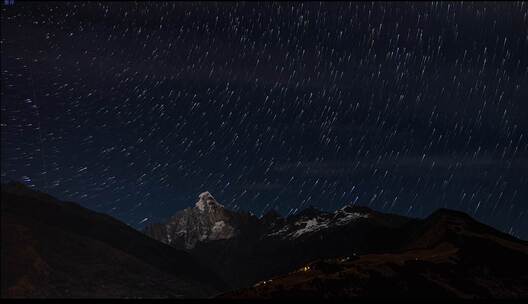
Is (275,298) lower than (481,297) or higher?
higher

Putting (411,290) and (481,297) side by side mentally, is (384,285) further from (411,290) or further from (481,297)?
(481,297)

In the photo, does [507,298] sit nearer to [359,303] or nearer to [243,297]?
[359,303]

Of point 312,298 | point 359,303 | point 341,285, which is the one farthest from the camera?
point 341,285

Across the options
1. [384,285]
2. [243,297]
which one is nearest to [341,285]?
[384,285]

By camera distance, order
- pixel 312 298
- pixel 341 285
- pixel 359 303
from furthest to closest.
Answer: pixel 341 285 → pixel 312 298 → pixel 359 303

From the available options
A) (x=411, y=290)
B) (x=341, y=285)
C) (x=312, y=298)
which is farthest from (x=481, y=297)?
(x=312, y=298)

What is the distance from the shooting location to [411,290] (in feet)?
650

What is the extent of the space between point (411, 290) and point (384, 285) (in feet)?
32.6

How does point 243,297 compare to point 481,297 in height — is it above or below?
above

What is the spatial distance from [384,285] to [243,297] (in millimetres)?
51691

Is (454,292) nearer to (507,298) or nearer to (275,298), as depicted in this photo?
(507,298)

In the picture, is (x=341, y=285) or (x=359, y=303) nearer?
(x=359, y=303)

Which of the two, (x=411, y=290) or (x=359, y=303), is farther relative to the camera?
(x=411, y=290)

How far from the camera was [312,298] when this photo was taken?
605 feet
